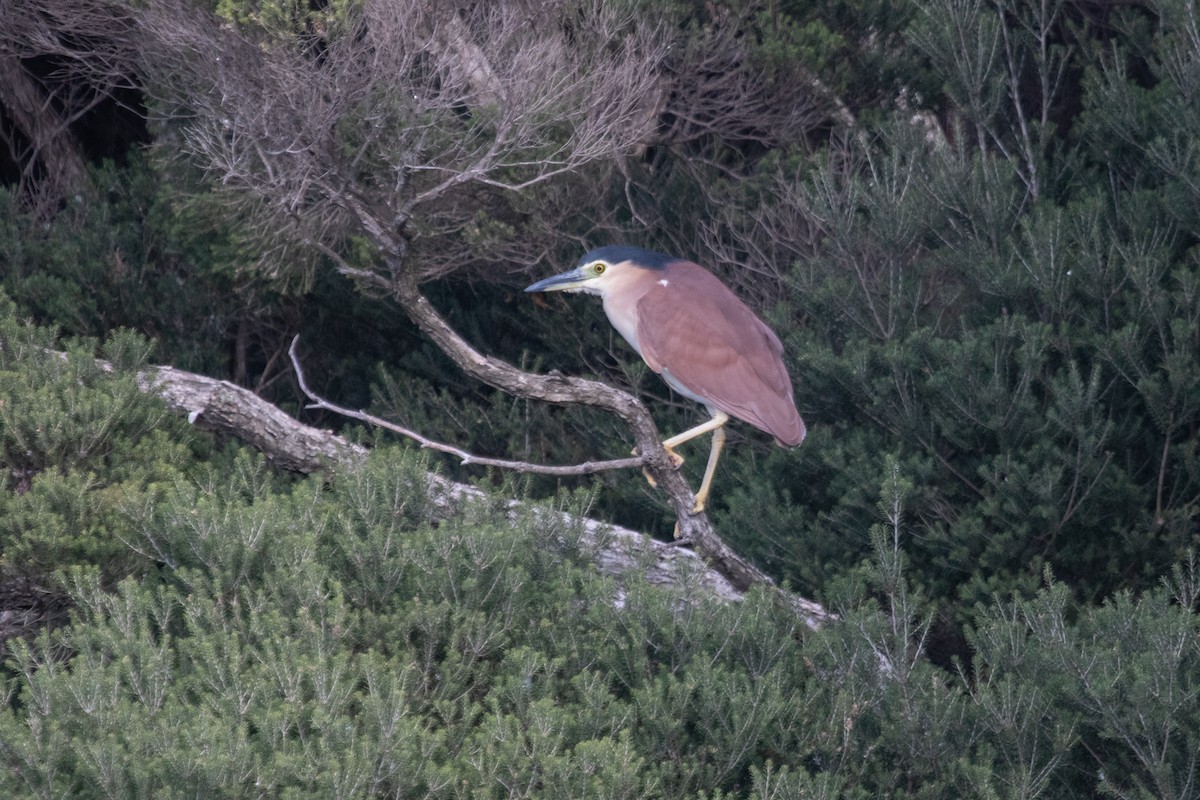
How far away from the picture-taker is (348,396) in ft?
32.4

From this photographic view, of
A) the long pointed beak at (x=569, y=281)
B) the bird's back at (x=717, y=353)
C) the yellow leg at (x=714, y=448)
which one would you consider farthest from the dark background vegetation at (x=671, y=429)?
the long pointed beak at (x=569, y=281)

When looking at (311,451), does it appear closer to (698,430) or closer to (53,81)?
(698,430)

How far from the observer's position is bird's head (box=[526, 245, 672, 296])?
6.27 metres

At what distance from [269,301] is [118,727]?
6077 millimetres

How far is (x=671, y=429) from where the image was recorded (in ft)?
27.1

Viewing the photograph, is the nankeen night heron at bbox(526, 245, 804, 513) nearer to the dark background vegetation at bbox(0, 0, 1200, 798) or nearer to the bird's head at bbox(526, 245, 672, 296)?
the bird's head at bbox(526, 245, 672, 296)

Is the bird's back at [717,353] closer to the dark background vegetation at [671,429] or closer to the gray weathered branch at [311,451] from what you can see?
the dark background vegetation at [671,429]

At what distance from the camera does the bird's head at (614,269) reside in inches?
247

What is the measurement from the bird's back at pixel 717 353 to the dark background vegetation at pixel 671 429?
600 millimetres

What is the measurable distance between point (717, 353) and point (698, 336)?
0.40 ft

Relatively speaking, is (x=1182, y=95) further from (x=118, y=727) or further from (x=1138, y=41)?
(x=118, y=727)

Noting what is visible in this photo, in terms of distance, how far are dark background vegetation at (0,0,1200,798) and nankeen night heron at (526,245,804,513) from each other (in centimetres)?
63

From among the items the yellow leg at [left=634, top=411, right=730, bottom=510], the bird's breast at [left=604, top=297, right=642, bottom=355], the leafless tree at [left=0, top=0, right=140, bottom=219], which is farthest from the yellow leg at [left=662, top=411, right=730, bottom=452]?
the leafless tree at [left=0, top=0, right=140, bottom=219]

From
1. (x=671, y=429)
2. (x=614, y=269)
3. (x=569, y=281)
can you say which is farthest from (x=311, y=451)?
(x=671, y=429)
